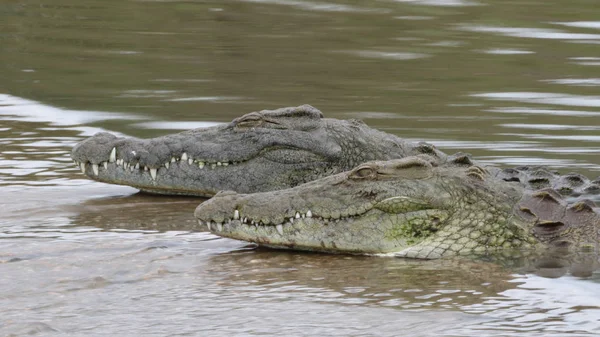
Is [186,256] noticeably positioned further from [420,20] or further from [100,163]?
[420,20]

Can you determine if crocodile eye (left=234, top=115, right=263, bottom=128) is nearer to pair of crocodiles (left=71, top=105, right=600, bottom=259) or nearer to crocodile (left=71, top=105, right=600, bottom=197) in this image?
crocodile (left=71, top=105, right=600, bottom=197)

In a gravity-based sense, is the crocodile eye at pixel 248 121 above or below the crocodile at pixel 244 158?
above

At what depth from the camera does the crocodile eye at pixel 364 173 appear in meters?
6.20

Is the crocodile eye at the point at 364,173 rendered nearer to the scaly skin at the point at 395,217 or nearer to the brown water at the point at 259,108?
the scaly skin at the point at 395,217

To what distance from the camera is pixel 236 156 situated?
7773 mm

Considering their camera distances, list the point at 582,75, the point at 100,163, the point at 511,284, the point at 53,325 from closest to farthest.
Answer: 1. the point at 53,325
2. the point at 511,284
3. the point at 100,163
4. the point at 582,75

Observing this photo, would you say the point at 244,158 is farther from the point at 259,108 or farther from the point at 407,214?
the point at 259,108

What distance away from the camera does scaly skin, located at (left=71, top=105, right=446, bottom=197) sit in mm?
7773

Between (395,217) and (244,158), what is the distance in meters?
1.87

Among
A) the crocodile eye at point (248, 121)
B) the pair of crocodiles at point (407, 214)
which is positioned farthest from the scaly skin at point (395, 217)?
the crocodile eye at point (248, 121)

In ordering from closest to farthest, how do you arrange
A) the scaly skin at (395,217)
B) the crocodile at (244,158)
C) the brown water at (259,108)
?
the brown water at (259,108) → the scaly skin at (395,217) → the crocodile at (244,158)

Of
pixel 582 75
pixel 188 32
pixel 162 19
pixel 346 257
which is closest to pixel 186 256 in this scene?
pixel 346 257

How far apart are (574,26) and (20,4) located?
27.3 feet

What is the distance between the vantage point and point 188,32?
1662cm
